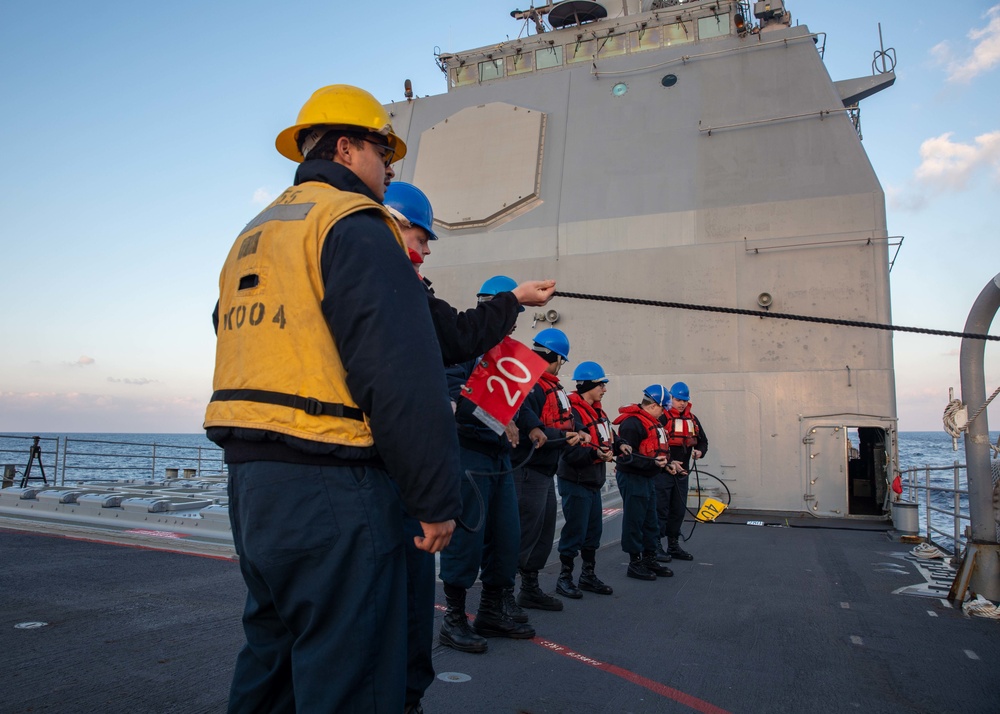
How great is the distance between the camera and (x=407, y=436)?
136 centimetres

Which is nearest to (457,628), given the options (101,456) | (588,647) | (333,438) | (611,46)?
(588,647)

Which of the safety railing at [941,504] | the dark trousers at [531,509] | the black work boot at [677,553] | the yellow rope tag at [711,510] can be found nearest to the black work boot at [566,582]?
the dark trousers at [531,509]

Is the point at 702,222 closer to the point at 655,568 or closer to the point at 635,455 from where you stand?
the point at 635,455

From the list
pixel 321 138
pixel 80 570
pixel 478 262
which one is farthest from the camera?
pixel 478 262

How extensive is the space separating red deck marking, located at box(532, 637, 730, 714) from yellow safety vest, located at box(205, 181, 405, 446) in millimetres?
2075

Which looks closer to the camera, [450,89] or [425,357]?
[425,357]

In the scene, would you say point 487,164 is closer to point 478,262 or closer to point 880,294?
point 478,262

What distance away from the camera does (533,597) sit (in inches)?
173

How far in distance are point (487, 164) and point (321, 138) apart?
36.9ft

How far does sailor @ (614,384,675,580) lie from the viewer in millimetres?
5684

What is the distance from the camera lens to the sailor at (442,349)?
1.84 meters

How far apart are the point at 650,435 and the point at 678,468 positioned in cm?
80

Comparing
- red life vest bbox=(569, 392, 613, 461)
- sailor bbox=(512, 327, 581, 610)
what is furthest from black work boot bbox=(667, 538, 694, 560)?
sailor bbox=(512, 327, 581, 610)

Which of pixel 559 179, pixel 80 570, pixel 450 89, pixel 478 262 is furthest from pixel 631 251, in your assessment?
pixel 80 570
